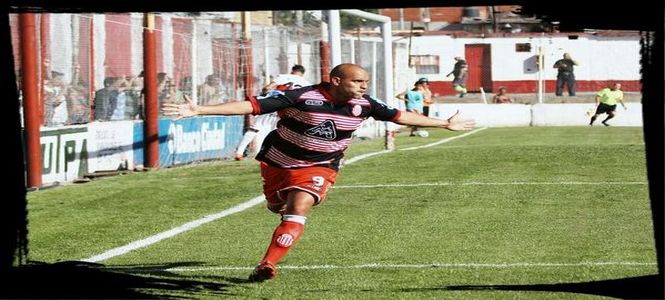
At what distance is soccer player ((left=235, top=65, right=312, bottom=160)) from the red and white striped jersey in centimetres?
1141

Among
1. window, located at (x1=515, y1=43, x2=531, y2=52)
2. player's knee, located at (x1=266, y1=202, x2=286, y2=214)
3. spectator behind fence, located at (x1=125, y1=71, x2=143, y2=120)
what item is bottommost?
player's knee, located at (x1=266, y1=202, x2=286, y2=214)

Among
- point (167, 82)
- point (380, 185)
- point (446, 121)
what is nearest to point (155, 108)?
point (167, 82)

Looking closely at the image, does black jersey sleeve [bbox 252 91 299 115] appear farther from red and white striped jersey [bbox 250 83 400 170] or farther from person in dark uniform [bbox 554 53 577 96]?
person in dark uniform [bbox 554 53 577 96]

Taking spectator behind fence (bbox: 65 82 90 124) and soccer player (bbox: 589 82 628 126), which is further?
soccer player (bbox: 589 82 628 126)

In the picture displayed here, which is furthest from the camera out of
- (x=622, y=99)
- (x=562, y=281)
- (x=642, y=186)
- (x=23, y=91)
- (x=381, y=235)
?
(x=622, y=99)

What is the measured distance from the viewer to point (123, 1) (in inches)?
309

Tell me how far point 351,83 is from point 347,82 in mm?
32

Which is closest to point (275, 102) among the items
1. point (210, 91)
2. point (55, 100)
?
point (55, 100)

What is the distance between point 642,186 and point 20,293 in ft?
37.4

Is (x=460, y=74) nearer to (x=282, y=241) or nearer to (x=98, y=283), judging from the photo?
(x=282, y=241)

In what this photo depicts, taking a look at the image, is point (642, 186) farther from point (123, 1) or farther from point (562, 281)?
point (123, 1)

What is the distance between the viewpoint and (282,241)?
9.70 m

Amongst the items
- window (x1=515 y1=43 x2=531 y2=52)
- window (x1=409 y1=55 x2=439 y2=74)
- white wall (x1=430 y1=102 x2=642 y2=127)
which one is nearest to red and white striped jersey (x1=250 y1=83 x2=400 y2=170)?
white wall (x1=430 y1=102 x2=642 y2=127)

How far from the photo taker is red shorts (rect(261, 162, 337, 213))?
33.3 ft
